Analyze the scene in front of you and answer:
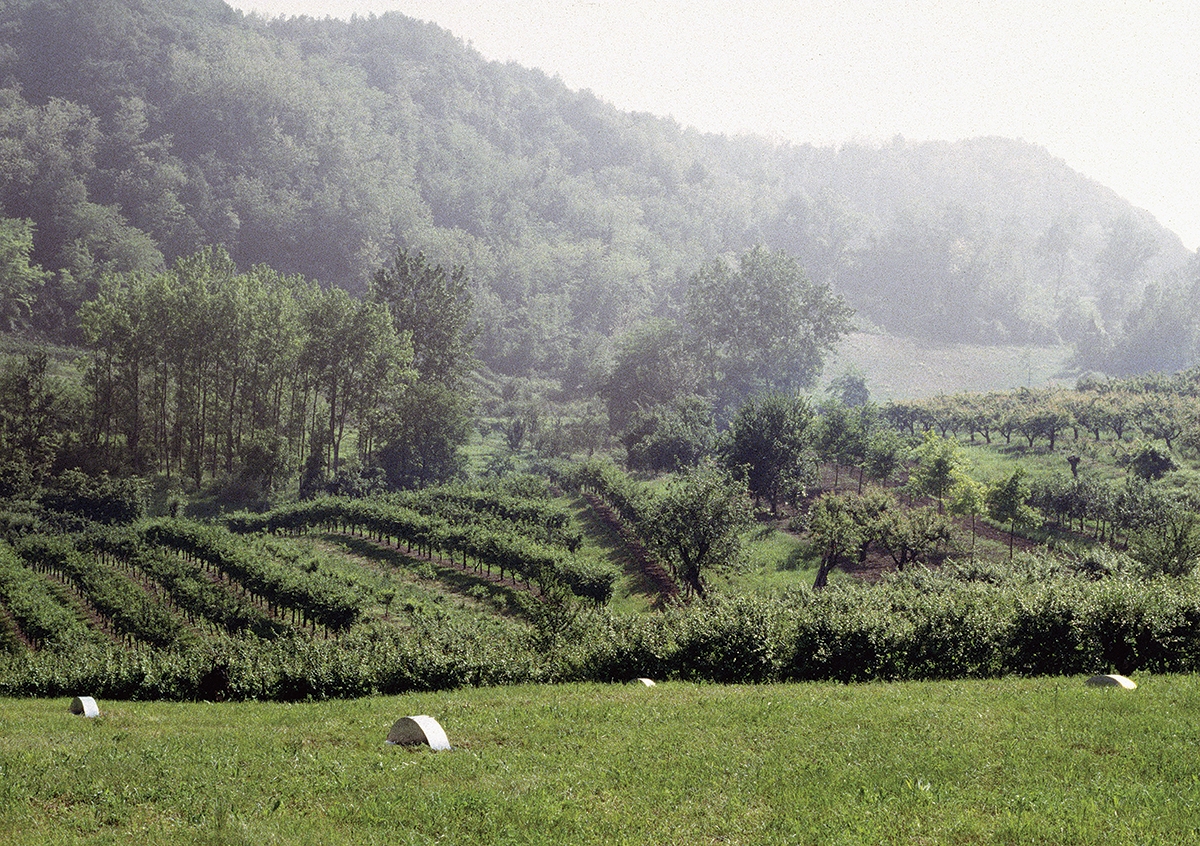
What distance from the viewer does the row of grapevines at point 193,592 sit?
32469 mm

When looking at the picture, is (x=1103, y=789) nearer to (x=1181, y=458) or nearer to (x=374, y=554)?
(x=374, y=554)

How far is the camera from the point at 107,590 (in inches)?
1359

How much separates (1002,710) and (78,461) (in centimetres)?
6560

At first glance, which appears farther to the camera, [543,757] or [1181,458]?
[1181,458]

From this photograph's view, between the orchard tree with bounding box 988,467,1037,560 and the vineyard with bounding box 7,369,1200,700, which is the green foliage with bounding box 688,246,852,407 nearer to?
the vineyard with bounding box 7,369,1200,700

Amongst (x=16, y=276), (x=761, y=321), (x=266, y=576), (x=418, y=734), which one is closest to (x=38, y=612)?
(x=266, y=576)

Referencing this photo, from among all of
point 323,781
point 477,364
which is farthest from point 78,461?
point 323,781

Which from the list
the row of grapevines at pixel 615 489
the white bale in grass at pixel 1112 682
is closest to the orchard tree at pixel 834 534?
the row of grapevines at pixel 615 489

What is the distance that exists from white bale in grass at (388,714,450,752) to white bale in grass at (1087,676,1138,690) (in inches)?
518

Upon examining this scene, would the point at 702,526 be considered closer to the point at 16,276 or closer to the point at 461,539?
the point at 461,539

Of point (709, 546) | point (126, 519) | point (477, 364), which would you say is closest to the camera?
point (709, 546)

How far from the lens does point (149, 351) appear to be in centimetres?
5909

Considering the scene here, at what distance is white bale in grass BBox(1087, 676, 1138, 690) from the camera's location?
1517 cm

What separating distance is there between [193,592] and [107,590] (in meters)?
4.15
